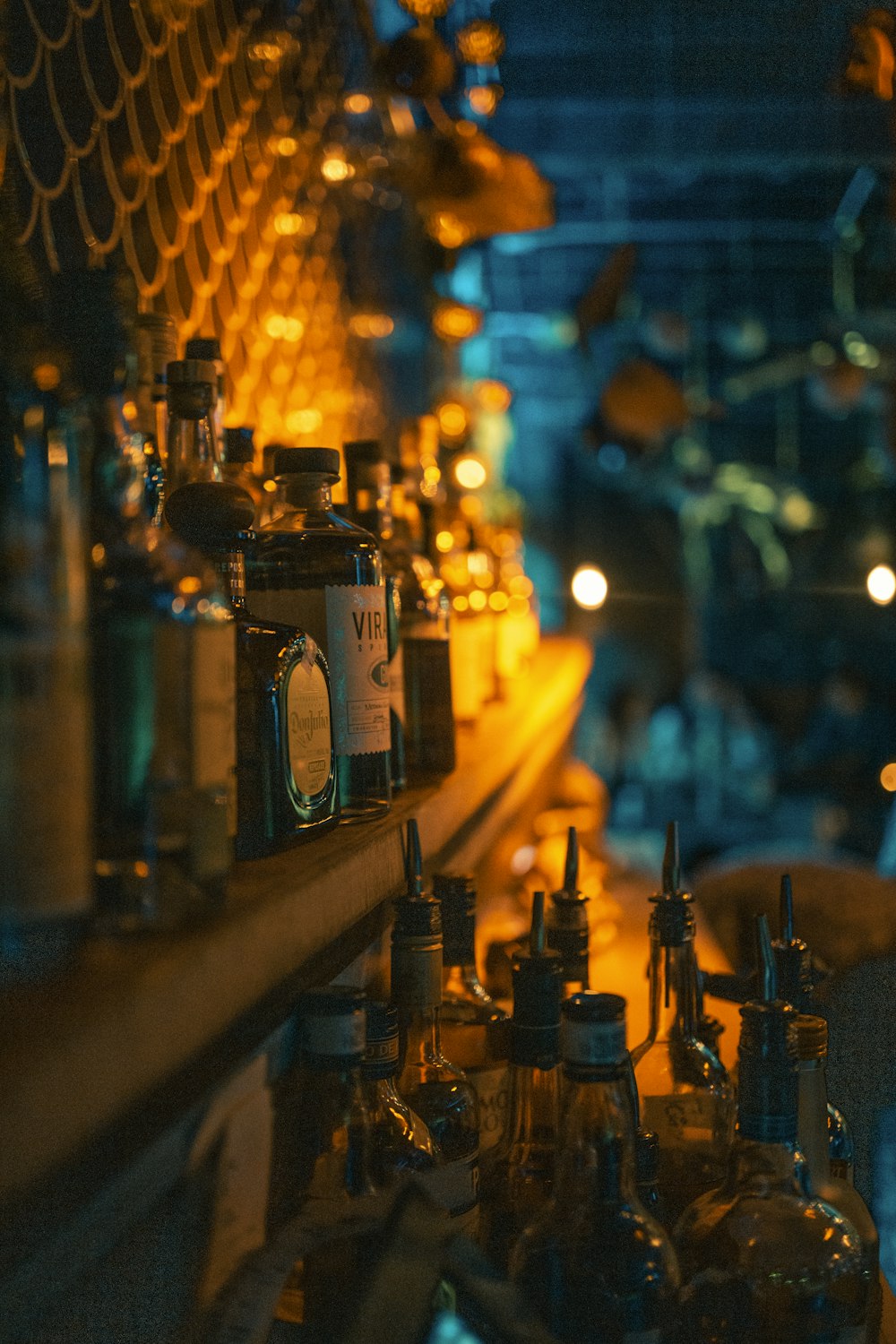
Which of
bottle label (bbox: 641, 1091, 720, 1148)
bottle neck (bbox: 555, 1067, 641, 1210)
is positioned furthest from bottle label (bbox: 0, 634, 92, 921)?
bottle label (bbox: 641, 1091, 720, 1148)

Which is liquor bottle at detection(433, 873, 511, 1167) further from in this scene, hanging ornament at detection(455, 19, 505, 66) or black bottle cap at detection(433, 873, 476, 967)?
hanging ornament at detection(455, 19, 505, 66)

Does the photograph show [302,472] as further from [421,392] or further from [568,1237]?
[421,392]

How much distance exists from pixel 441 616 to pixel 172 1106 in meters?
0.68

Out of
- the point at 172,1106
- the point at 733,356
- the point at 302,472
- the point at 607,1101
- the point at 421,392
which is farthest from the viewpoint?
the point at 733,356

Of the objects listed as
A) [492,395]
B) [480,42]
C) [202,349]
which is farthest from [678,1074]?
[492,395]

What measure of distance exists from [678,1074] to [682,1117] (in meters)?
0.03

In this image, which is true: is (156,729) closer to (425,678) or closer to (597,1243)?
(597,1243)

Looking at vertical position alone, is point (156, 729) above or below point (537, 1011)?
above

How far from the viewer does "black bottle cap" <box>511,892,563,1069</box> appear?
2.37ft

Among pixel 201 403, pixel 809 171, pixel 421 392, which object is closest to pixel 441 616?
pixel 201 403

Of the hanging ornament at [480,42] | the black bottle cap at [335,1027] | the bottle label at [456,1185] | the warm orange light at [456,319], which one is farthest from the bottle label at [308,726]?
the warm orange light at [456,319]

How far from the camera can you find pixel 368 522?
1.08m

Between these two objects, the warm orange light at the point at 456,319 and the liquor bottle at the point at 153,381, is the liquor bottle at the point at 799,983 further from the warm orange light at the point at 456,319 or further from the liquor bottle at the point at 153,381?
the warm orange light at the point at 456,319

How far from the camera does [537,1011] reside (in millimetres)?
728
